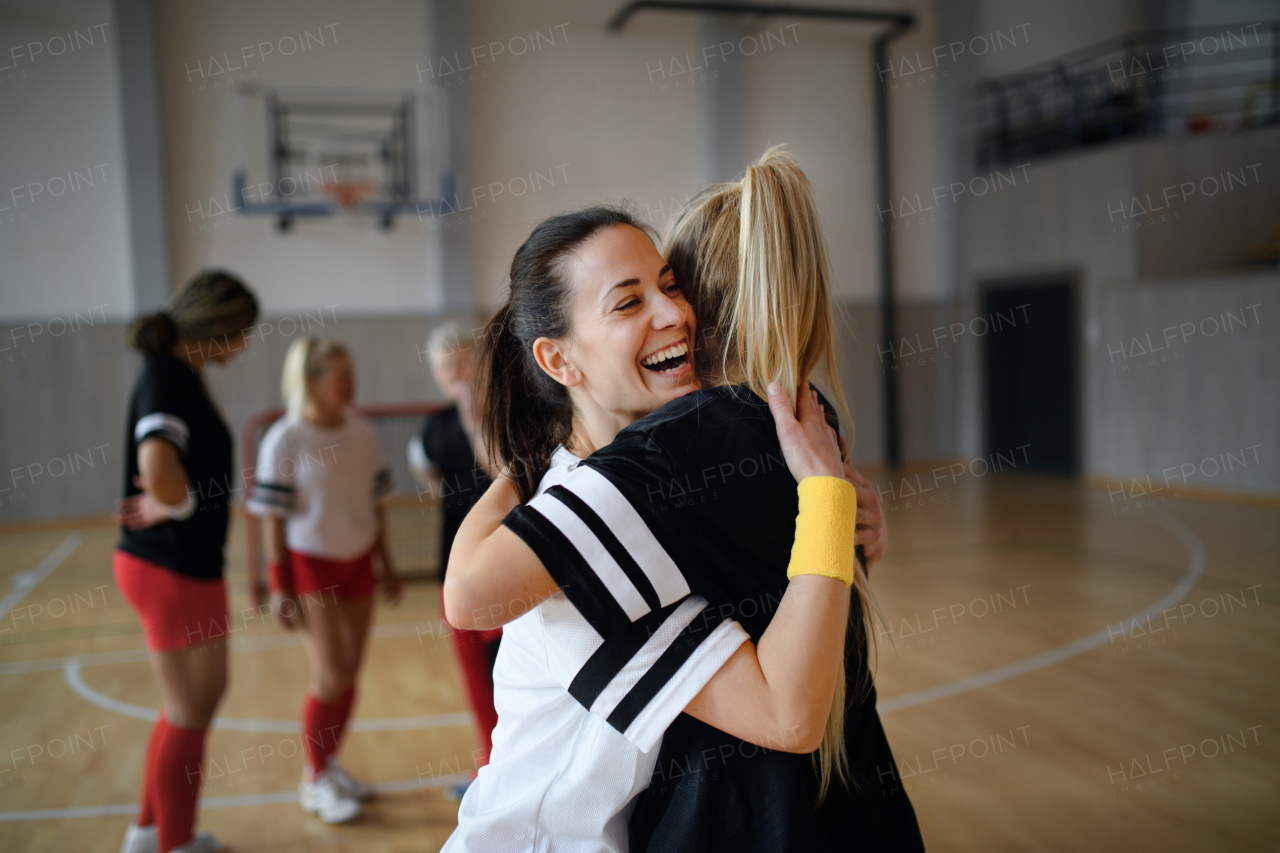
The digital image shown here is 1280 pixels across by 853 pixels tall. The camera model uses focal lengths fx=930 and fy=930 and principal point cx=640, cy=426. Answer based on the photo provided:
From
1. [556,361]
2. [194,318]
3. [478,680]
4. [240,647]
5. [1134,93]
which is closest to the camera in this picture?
[556,361]

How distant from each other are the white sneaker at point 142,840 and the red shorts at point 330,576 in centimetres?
86

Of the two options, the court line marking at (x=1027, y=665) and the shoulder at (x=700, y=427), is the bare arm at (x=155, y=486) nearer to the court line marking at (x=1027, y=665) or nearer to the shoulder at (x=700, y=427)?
the shoulder at (x=700, y=427)

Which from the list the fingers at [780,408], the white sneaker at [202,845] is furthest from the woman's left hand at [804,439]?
the white sneaker at [202,845]

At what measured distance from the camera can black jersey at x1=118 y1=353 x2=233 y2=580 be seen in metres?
2.63

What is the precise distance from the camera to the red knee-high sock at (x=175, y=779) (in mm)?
2650

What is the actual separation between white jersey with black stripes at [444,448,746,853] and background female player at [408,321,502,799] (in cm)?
187

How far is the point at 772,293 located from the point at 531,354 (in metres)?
0.35

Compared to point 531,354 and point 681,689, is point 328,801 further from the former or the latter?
point 681,689

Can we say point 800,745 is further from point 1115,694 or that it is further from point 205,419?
point 1115,694

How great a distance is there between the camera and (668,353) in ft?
3.63

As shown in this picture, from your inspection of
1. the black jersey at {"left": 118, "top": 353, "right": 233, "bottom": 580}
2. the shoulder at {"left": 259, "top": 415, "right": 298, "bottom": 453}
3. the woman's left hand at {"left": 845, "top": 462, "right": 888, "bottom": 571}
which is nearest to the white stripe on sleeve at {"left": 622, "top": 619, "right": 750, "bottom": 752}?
the woman's left hand at {"left": 845, "top": 462, "right": 888, "bottom": 571}

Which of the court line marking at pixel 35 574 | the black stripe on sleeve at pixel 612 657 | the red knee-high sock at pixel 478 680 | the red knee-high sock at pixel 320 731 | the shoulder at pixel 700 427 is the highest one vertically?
the shoulder at pixel 700 427

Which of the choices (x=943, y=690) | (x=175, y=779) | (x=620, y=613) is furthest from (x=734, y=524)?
(x=943, y=690)

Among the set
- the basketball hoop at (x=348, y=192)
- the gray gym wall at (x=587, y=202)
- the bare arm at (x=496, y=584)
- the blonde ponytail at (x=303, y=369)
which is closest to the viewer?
the bare arm at (x=496, y=584)
